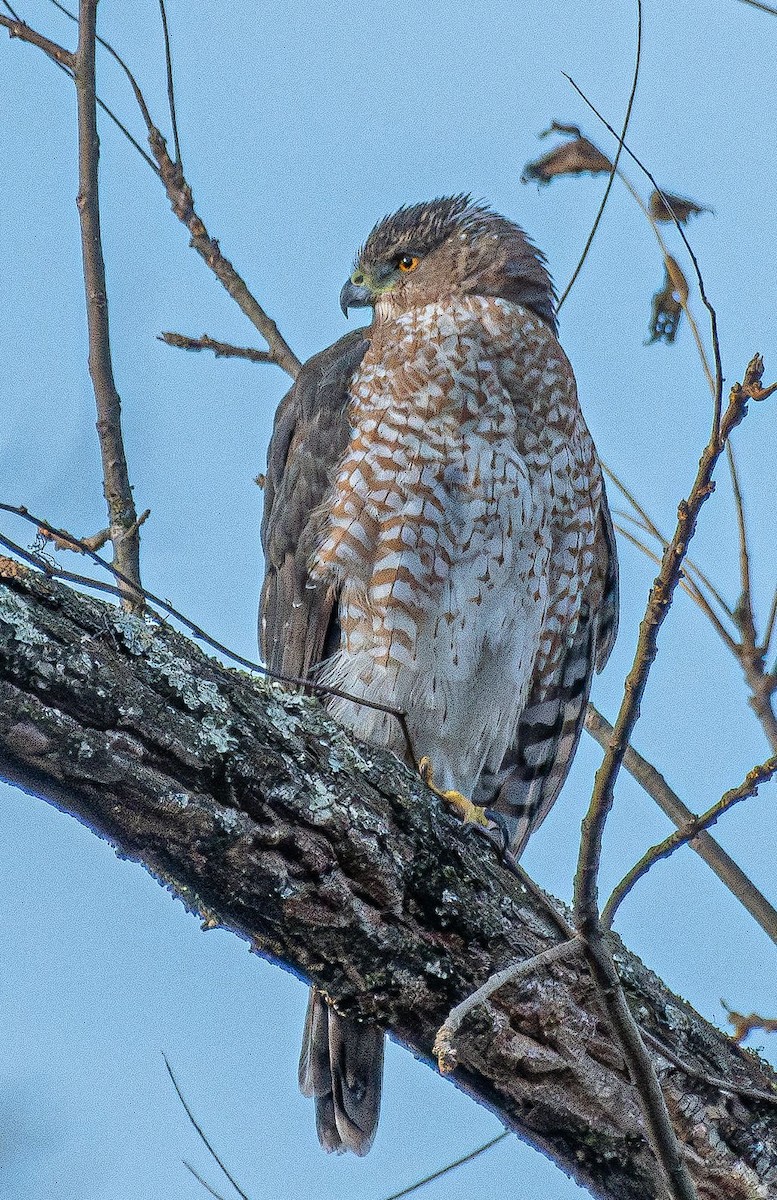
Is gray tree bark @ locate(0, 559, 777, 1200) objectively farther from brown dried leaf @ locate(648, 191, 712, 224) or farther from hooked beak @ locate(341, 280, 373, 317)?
hooked beak @ locate(341, 280, 373, 317)

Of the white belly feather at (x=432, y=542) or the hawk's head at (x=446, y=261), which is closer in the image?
the white belly feather at (x=432, y=542)

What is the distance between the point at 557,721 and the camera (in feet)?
12.2

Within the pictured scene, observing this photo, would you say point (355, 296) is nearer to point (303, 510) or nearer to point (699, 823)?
point (303, 510)

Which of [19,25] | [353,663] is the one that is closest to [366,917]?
[353,663]

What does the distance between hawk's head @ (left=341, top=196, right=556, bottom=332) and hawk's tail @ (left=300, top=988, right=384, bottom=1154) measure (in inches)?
79.1

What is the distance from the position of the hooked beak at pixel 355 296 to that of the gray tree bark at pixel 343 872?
200cm

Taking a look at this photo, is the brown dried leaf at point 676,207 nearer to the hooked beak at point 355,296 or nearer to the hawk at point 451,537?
the hawk at point 451,537

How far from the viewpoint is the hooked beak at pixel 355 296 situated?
3935 millimetres

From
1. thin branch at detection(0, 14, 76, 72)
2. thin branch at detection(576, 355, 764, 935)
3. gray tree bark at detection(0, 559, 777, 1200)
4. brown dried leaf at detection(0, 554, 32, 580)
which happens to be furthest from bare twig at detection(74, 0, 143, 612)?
thin branch at detection(576, 355, 764, 935)

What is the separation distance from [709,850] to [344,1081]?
1031 mm

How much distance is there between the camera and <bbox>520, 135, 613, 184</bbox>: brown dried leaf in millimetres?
3320

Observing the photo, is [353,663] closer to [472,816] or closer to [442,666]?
[442,666]

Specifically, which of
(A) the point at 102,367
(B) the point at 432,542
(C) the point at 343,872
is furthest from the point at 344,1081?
(A) the point at 102,367

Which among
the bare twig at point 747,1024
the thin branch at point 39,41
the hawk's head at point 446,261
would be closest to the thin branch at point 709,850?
the bare twig at point 747,1024
